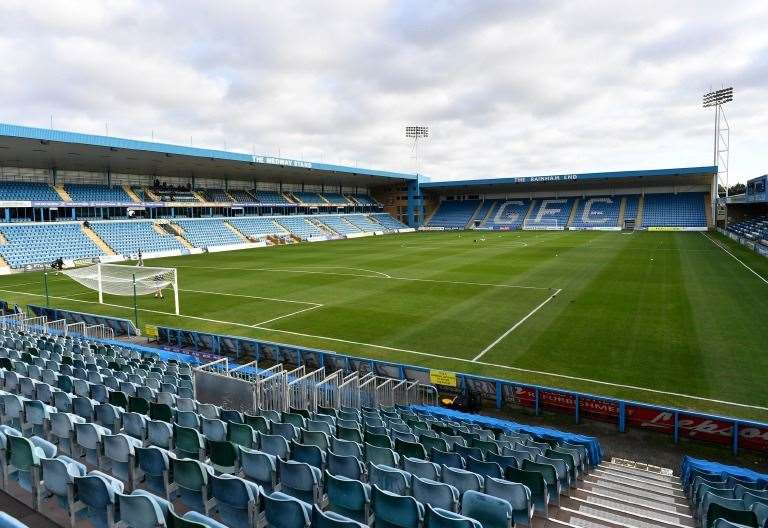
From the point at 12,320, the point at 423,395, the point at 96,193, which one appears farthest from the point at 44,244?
the point at 423,395

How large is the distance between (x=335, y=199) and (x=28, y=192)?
4844 centimetres

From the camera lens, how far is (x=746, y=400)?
13.0 m

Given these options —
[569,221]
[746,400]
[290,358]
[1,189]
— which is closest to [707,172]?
[569,221]

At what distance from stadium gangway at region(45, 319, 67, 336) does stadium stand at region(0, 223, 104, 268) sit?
2435cm

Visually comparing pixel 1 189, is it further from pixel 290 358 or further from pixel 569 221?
pixel 569 221

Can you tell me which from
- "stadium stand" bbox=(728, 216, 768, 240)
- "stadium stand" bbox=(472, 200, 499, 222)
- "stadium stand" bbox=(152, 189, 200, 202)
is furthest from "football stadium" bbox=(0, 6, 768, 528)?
"stadium stand" bbox=(472, 200, 499, 222)

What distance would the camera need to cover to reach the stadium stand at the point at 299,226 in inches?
2872

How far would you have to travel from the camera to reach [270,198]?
78.6 metres

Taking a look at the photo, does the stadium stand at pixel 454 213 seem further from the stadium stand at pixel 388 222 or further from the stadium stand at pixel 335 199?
the stadium stand at pixel 335 199

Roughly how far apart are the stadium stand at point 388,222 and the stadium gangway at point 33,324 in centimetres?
6937

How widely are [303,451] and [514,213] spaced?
89.8 m

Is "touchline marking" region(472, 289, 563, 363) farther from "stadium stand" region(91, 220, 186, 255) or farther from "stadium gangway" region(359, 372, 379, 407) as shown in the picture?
"stadium stand" region(91, 220, 186, 255)

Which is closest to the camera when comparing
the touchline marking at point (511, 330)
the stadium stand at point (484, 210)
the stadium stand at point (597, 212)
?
the touchline marking at point (511, 330)

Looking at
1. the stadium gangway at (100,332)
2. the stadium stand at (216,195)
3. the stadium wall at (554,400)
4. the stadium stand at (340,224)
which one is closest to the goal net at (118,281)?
the stadium gangway at (100,332)
